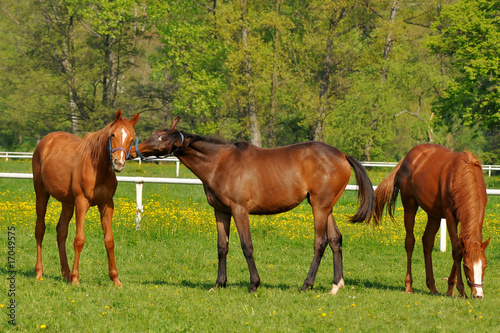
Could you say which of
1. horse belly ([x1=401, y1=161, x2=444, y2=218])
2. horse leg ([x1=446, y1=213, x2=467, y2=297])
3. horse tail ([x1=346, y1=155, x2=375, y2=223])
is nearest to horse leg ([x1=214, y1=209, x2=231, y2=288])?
horse tail ([x1=346, y1=155, x2=375, y2=223])

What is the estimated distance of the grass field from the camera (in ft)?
20.1

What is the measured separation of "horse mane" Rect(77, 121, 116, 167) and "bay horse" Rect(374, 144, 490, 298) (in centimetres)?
434

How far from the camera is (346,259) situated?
10766mm

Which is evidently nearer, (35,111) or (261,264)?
(261,264)

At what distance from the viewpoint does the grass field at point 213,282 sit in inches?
241

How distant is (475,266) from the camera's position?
7.09 m

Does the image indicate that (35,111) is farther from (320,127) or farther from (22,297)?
(22,297)

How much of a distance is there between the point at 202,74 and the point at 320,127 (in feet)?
25.0

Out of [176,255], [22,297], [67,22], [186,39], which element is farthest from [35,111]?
[22,297]

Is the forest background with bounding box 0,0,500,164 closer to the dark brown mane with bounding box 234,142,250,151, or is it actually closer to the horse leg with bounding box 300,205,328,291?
the dark brown mane with bounding box 234,142,250,151

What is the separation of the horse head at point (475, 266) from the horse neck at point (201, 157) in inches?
137

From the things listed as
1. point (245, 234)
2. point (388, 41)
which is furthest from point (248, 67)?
point (245, 234)

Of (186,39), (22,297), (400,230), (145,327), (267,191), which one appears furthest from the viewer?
(186,39)

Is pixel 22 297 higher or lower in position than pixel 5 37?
lower
